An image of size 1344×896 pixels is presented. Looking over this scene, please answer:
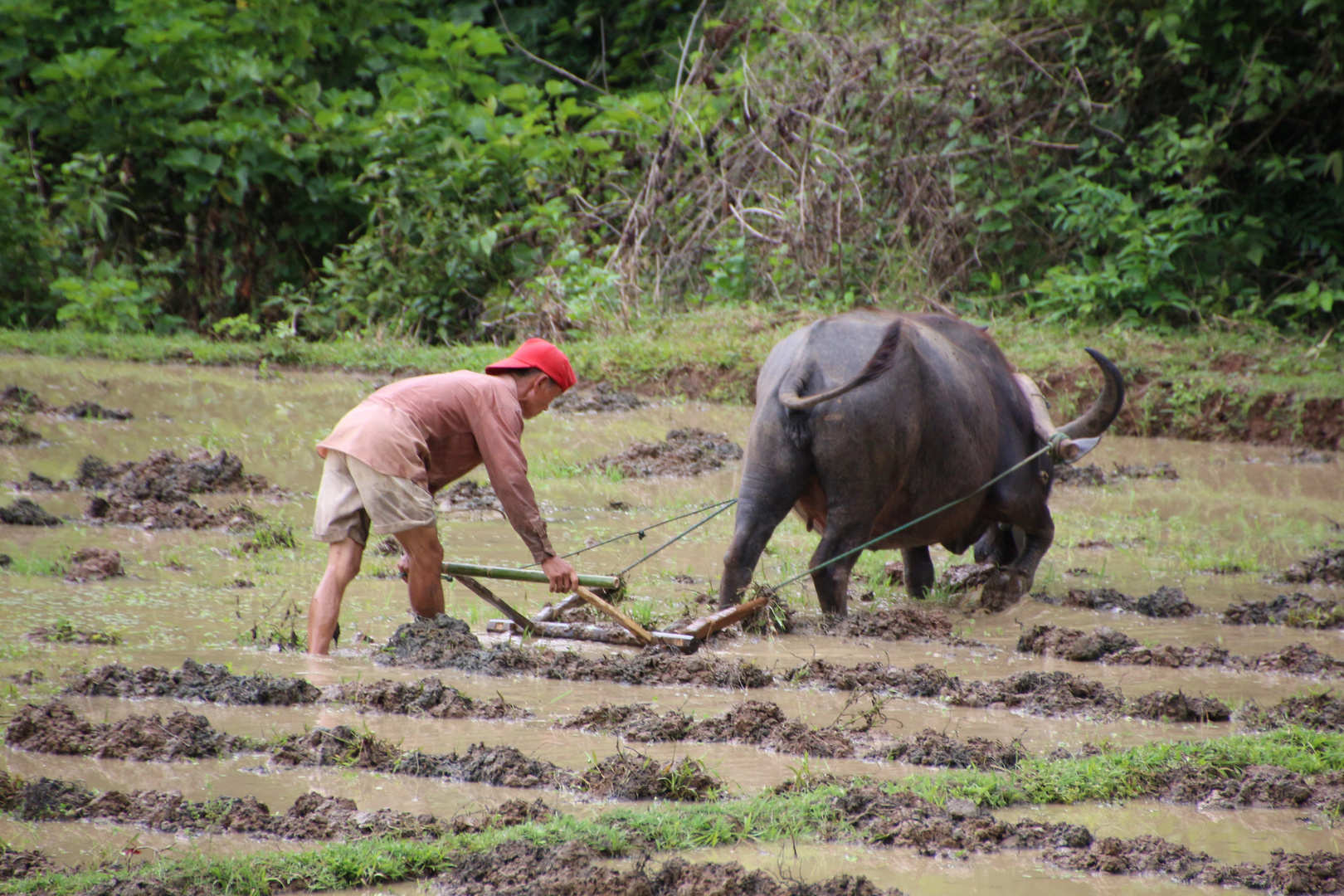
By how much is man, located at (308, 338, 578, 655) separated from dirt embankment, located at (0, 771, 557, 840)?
1611mm

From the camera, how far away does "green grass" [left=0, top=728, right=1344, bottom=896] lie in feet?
9.38

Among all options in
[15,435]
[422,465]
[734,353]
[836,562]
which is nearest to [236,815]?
[422,465]

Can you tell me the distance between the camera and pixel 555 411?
10.8 m

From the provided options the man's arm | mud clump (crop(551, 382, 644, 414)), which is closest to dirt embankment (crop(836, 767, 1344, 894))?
the man's arm

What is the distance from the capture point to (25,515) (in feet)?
21.5

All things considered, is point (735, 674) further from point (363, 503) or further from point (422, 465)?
point (363, 503)

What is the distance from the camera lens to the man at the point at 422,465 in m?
4.94

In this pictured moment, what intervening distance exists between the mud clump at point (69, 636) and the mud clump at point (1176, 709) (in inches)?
145

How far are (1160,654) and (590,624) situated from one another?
2289 mm

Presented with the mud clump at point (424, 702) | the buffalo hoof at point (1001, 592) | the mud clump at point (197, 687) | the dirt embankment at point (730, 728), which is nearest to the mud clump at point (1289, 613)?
the buffalo hoof at point (1001, 592)

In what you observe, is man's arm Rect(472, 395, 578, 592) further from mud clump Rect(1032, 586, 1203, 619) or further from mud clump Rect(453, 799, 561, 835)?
mud clump Rect(1032, 586, 1203, 619)

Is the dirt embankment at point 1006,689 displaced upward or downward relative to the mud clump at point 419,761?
downward

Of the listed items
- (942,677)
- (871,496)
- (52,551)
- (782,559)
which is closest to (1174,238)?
(782,559)

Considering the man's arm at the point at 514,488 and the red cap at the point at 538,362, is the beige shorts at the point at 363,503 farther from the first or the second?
the red cap at the point at 538,362
